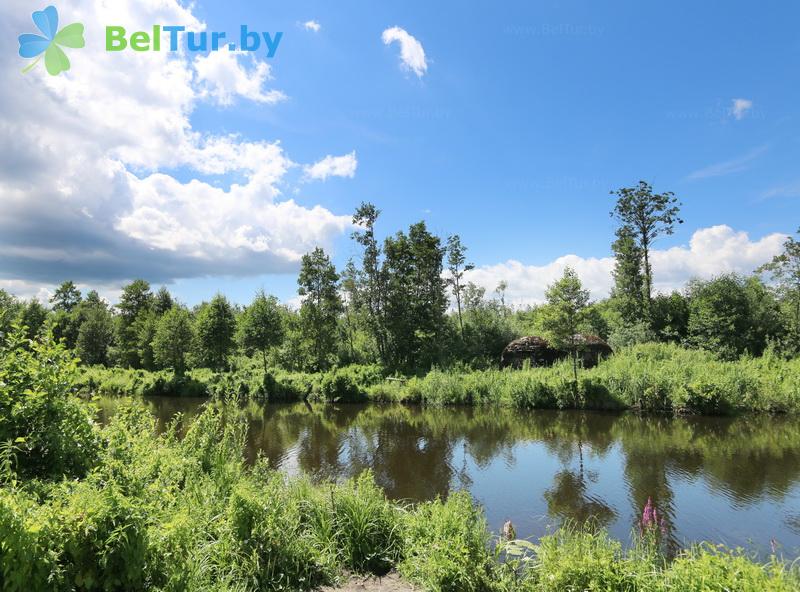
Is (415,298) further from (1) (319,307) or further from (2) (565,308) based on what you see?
(2) (565,308)

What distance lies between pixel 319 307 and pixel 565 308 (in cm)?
2059

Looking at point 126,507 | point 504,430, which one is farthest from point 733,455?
point 126,507

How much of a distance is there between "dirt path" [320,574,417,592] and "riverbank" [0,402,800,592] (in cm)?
12

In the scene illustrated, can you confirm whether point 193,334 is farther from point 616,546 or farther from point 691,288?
point 691,288

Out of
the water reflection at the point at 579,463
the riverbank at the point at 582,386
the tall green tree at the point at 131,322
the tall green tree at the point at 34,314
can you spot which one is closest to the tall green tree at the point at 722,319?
the riverbank at the point at 582,386

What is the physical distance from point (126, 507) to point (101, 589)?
23.9 inches

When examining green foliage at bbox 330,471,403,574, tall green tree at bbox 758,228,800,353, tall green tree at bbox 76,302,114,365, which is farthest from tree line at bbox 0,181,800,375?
green foliage at bbox 330,471,403,574

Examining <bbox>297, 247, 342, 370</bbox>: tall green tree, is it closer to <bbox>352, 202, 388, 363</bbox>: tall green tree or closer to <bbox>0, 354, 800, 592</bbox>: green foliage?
<bbox>352, 202, 388, 363</bbox>: tall green tree

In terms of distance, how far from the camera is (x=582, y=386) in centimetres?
2069

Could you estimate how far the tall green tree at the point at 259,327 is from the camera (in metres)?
31.5

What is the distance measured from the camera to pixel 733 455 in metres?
12.9

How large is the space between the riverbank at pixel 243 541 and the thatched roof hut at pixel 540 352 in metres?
23.2

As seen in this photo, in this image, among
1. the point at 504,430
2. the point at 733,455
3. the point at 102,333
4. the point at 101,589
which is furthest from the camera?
the point at 102,333

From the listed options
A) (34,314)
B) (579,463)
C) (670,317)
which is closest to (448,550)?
(579,463)
